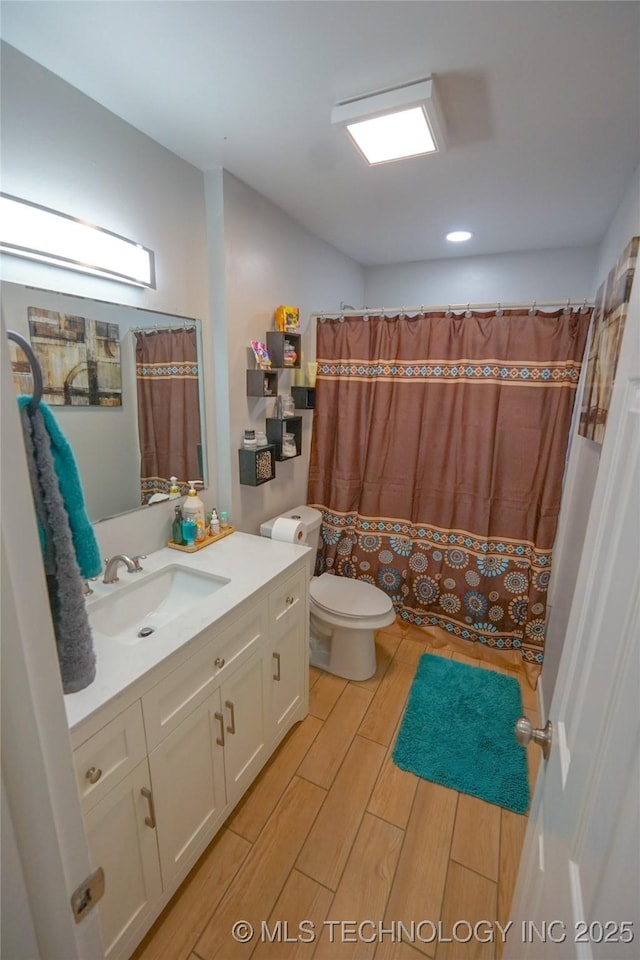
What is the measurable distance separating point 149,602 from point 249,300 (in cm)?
141

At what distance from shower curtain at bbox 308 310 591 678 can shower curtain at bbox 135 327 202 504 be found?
1020mm

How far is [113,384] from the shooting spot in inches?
56.1

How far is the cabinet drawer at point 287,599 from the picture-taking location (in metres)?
1.52

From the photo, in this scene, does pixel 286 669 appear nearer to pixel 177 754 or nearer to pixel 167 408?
pixel 177 754

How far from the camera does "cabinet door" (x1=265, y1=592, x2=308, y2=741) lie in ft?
5.18

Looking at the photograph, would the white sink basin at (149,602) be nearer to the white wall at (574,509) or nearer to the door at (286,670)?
the door at (286,670)

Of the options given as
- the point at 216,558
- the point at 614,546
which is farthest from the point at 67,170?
the point at 614,546

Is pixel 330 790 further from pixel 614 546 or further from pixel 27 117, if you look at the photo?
pixel 27 117

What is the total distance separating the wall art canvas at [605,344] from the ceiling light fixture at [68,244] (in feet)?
5.31

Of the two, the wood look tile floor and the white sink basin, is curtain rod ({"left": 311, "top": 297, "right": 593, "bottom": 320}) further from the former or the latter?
the wood look tile floor

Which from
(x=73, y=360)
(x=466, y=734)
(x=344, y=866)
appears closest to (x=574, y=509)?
(x=466, y=734)

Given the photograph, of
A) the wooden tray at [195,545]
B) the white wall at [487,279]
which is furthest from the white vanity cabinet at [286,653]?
the white wall at [487,279]

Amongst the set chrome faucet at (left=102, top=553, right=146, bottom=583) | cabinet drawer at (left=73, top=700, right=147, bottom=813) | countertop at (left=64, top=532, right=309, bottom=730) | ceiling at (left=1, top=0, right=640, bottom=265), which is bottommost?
cabinet drawer at (left=73, top=700, right=147, bottom=813)

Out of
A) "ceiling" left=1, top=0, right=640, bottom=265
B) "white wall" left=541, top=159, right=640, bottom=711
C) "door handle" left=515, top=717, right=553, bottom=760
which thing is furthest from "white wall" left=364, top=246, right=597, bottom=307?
"door handle" left=515, top=717, right=553, bottom=760
